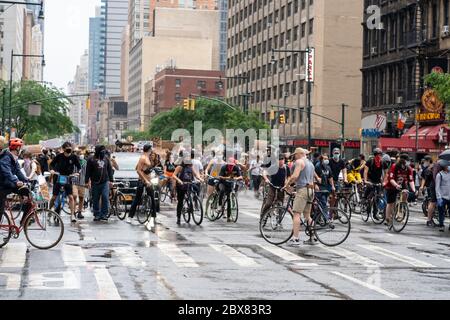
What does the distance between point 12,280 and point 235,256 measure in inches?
173

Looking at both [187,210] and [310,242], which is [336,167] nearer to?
[187,210]

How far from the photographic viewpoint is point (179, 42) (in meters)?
192

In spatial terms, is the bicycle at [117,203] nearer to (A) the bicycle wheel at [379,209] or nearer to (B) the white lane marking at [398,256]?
(A) the bicycle wheel at [379,209]

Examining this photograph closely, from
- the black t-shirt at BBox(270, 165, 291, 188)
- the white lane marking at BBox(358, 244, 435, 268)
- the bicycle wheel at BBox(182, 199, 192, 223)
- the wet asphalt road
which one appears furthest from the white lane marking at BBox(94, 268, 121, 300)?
the black t-shirt at BBox(270, 165, 291, 188)

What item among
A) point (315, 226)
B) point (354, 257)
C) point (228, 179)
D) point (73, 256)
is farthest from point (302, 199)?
point (228, 179)

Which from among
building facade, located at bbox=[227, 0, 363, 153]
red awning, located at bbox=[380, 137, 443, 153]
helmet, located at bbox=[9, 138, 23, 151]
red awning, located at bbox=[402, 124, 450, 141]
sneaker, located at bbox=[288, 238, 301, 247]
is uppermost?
building facade, located at bbox=[227, 0, 363, 153]

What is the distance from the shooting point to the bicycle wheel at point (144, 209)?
834 inches

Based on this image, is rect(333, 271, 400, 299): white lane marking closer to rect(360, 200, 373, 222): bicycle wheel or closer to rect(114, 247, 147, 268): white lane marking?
rect(114, 247, 147, 268): white lane marking

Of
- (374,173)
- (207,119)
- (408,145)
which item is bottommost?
(374,173)

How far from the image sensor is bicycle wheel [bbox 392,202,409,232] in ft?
69.2

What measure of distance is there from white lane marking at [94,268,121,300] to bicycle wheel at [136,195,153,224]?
8.31 m

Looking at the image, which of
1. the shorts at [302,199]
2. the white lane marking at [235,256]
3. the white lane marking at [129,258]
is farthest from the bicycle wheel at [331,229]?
the white lane marking at [129,258]
